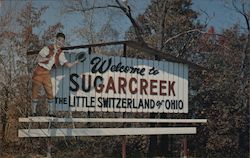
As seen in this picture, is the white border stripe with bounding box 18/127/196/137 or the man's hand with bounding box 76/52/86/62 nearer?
the white border stripe with bounding box 18/127/196/137

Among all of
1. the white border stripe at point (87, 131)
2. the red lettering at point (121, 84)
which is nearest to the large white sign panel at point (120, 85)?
the red lettering at point (121, 84)

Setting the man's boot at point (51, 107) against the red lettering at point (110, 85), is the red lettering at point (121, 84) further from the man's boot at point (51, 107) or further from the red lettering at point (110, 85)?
the man's boot at point (51, 107)

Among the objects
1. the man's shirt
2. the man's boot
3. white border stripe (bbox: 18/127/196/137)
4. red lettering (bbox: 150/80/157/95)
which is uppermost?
the man's shirt

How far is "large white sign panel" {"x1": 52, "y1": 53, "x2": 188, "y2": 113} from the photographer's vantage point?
10.1 metres

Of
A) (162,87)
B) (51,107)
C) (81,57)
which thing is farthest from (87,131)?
(162,87)

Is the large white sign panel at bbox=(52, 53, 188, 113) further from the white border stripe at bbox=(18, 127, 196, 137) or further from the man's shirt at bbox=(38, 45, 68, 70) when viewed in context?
the white border stripe at bbox=(18, 127, 196, 137)

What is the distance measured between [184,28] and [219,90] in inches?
217

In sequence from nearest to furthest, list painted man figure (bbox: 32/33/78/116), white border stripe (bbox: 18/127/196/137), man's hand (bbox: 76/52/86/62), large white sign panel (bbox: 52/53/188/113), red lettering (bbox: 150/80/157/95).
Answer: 1. white border stripe (bbox: 18/127/196/137)
2. painted man figure (bbox: 32/33/78/116)
3. large white sign panel (bbox: 52/53/188/113)
4. man's hand (bbox: 76/52/86/62)
5. red lettering (bbox: 150/80/157/95)

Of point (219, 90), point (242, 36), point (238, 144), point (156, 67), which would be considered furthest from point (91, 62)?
point (242, 36)

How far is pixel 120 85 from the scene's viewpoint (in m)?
10.8

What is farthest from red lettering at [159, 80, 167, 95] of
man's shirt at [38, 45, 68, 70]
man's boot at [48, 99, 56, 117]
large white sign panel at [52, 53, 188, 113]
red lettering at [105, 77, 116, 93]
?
man's boot at [48, 99, 56, 117]

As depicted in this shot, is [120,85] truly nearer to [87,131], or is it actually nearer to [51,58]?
[87,131]

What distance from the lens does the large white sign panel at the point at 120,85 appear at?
10070 mm

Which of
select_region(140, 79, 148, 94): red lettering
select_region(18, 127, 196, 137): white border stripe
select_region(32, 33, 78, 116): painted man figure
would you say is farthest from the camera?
select_region(140, 79, 148, 94): red lettering
